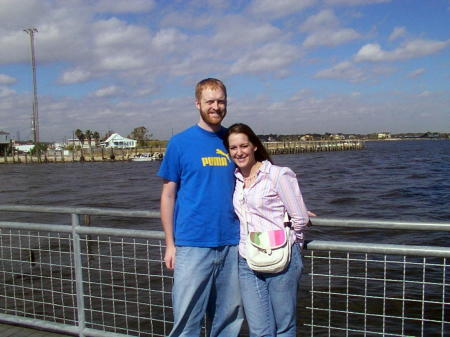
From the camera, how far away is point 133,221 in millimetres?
18547

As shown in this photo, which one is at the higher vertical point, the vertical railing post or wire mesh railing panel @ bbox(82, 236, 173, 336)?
the vertical railing post

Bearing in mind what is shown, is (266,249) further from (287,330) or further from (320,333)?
(320,333)

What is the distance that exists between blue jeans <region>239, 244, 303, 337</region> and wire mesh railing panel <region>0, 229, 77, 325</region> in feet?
6.44

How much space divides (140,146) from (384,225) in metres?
124

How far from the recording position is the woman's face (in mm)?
2869

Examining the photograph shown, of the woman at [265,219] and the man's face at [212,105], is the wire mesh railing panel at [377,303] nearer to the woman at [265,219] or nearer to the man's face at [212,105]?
the woman at [265,219]

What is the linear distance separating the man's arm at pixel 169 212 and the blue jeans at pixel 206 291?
0.17ft

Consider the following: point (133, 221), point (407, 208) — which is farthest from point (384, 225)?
point (407, 208)

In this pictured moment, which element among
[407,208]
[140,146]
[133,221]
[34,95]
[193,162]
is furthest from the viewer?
[140,146]

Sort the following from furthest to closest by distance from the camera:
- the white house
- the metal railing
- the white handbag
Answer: the white house, the metal railing, the white handbag

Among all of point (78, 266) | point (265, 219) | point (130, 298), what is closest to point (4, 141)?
point (130, 298)

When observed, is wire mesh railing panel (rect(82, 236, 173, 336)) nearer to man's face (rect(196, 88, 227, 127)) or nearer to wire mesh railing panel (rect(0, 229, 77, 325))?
wire mesh railing panel (rect(0, 229, 77, 325))

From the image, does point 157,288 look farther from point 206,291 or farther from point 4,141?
point 4,141

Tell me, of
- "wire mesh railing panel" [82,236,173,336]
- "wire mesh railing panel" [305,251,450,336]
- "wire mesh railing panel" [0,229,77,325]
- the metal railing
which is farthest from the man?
"wire mesh railing panel" [305,251,450,336]
